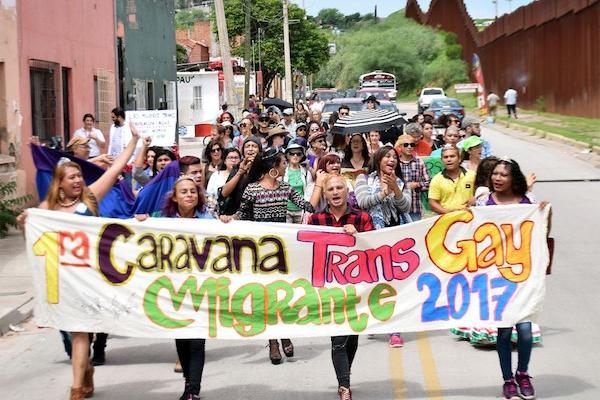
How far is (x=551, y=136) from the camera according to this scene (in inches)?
1535

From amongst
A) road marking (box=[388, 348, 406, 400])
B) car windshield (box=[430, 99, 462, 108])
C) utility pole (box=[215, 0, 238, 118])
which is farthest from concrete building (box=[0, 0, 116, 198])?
car windshield (box=[430, 99, 462, 108])

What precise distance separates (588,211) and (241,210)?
1153 cm

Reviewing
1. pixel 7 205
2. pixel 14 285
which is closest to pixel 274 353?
pixel 14 285

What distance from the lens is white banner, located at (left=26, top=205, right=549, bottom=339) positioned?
7520 millimetres

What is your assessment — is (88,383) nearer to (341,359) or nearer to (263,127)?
(341,359)

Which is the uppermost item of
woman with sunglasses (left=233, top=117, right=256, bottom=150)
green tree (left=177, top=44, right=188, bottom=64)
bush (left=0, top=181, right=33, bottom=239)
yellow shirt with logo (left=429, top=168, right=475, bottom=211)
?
green tree (left=177, top=44, right=188, bottom=64)

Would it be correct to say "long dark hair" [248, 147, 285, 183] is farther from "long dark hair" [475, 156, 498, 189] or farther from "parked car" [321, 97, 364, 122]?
"parked car" [321, 97, 364, 122]

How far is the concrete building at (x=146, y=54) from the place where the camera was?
29562mm

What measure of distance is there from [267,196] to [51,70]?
546 inches

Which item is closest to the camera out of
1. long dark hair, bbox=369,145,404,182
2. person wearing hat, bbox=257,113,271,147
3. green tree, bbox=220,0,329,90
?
long dark hair, bbox=369,145,404,182

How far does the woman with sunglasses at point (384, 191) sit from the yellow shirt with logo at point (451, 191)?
45 centimetres

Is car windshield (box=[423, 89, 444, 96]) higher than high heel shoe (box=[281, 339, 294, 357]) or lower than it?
higher

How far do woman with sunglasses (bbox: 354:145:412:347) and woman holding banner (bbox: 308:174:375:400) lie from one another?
112 centimetres

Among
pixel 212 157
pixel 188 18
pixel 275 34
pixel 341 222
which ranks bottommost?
pixel 341 222
